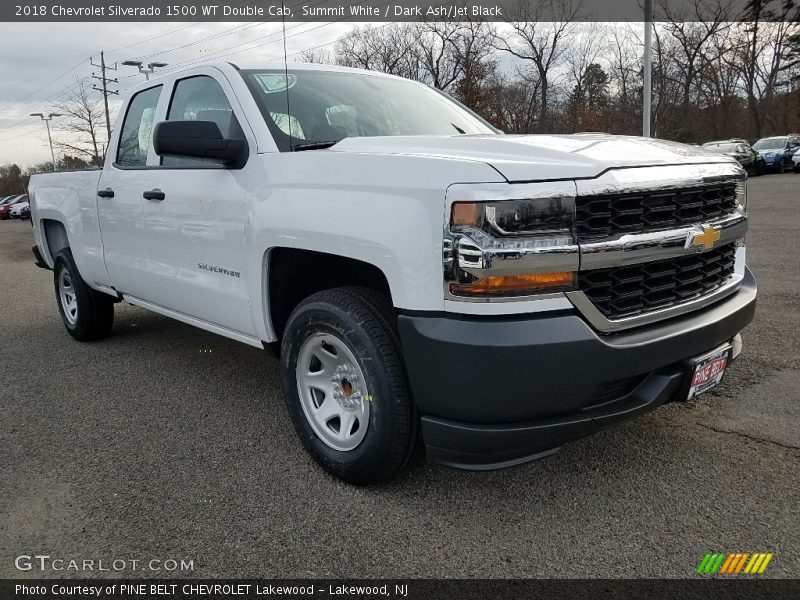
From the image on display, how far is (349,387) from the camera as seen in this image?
2.92m

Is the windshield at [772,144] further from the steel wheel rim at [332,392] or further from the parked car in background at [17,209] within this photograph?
the parked car in background at [17,209]

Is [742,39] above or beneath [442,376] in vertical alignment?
above

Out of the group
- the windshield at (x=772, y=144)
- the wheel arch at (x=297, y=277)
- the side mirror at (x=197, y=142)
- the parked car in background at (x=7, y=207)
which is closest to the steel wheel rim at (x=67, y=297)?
the side mirror at (x=197, y=142)

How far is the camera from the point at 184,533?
2.64 m

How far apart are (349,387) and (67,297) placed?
4095 mm

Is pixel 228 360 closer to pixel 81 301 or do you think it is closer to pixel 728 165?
pixel 81 301

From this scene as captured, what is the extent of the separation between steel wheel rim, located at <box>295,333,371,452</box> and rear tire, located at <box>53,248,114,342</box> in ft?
10.4

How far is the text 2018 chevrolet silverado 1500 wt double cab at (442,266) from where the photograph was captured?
7.41 ft

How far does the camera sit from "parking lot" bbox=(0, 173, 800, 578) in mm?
2436

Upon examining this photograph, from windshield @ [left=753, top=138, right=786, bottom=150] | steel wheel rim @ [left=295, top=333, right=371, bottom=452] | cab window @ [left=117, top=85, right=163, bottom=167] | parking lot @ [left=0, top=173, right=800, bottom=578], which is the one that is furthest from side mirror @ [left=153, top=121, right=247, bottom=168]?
windshield @ [left=753, top=138, right=786, bottom=150]

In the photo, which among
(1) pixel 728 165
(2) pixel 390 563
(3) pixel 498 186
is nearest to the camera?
(3) pixel 498 186

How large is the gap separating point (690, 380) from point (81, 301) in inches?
189

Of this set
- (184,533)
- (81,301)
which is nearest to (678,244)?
(184,533)
